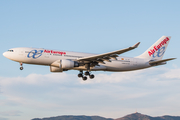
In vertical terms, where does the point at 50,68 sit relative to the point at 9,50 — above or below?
below

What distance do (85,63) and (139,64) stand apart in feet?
33.5

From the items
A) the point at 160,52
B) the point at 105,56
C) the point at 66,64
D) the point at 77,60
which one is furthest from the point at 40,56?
the point at 160,52

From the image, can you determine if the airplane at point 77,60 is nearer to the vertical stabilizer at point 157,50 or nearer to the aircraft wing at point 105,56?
the aircraft wing at point 105,56

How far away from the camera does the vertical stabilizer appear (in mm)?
44681

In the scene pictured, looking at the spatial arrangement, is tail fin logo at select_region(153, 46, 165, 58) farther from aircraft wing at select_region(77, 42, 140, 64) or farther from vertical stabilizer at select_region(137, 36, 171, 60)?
aircraft wing at select_region(77, 42, 140, 64)

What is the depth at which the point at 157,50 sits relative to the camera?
4569 cm

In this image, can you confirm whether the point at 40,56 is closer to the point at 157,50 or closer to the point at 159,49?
the point at 157,50

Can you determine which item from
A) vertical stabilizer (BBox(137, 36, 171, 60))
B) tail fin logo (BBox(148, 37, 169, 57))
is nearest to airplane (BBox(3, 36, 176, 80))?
vertical stabilizer (BBox(137, 36, 171, 60))

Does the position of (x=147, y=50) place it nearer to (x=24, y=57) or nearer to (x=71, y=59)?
(x=71, y=59)

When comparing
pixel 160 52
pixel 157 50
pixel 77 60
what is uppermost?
pixel 157 50

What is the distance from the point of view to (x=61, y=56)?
37.3m

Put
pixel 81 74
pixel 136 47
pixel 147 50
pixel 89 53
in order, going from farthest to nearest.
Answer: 1. pixel 147 50
2. pixel 81 74
3. pixel 89 53
4. pixel 136 47

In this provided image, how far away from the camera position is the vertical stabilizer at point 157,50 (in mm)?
44681

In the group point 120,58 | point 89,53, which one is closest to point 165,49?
point 120,58
